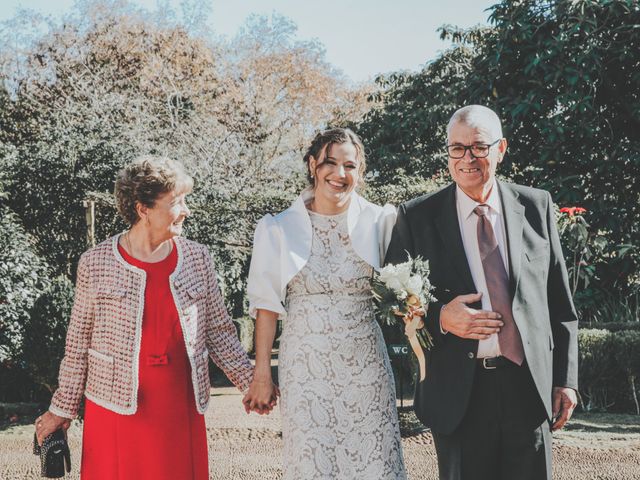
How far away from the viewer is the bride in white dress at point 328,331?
316cm

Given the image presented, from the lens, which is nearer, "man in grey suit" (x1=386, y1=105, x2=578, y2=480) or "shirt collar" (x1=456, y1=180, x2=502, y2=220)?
"man in grey suit" (x1=386, y1=105, x2=578, y2=480)

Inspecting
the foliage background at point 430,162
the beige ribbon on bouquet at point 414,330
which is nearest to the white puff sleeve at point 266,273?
the beige ribbon on bouquet at point 414,330

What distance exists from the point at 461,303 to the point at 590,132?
6510 millimetres

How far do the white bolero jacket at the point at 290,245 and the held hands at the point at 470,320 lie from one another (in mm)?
562

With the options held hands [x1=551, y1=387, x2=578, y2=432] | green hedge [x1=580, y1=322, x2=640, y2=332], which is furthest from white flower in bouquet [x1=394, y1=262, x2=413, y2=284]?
green hedge [x1=580, y1=322, x2=640, y2=332]

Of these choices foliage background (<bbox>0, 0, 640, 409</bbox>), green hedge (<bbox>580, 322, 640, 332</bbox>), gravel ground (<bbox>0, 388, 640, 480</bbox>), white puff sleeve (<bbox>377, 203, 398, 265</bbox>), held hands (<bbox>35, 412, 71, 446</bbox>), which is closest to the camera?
held hands (<bbox>35, 412, 71, 446</bbox>)

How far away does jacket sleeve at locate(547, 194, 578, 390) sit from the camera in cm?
300

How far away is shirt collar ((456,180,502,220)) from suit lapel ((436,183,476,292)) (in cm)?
3

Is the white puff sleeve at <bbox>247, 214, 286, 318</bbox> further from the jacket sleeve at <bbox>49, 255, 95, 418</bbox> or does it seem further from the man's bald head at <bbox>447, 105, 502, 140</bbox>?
the man's bald head at <bbox>447, 105, 502, 140</bbox>

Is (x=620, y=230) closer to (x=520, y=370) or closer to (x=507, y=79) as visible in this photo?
(x=507, y=79)

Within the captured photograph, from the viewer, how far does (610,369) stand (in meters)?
7.44

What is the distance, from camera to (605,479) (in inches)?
207

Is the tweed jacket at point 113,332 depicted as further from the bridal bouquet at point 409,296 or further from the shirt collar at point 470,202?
Result: the shirt collar at point 470,202

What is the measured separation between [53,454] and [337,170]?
182 cm
